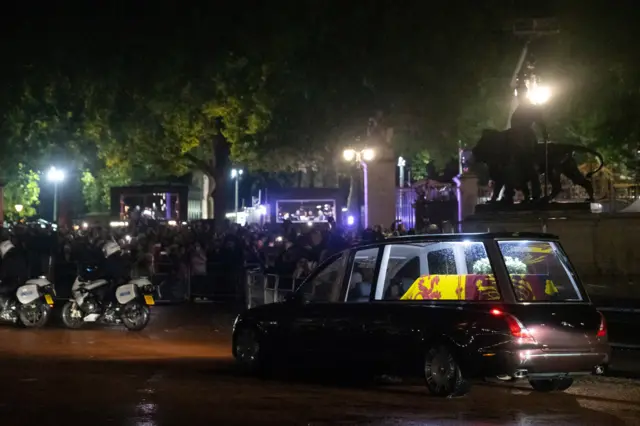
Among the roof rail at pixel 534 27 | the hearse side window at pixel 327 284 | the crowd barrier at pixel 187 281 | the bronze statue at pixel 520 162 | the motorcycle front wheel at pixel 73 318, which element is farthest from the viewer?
the crowd barrier at pixel 187 281

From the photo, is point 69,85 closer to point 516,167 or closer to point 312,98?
point 312,98

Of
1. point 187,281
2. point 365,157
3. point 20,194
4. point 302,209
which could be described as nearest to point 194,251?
point 187,281

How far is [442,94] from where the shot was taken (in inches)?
1547

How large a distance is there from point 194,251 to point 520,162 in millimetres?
8864

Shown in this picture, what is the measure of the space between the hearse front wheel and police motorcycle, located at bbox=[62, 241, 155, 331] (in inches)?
380

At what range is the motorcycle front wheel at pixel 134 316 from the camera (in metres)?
19.7

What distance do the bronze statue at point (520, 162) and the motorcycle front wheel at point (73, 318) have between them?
871 cm

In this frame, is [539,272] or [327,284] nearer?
[539,272]

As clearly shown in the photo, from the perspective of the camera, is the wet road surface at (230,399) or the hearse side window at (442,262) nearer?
the wet road surface at (230,399)

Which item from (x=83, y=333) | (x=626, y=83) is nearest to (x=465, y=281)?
(x=83, y=333)

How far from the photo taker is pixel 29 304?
2019 centimetres

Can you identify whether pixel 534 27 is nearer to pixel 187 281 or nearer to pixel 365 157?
pixel 187 281

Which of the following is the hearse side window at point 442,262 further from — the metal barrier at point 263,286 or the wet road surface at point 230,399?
the metal barrier at point 263,286

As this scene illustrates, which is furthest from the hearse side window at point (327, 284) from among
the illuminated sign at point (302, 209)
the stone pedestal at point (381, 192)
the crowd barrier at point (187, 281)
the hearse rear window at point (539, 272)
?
the illuminated sign at point (302, 209)
